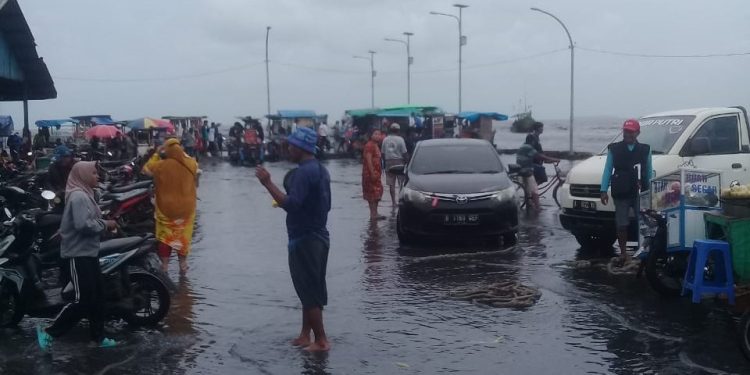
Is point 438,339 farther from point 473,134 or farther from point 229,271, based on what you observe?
point 473,134

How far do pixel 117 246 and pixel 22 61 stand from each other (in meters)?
14.6

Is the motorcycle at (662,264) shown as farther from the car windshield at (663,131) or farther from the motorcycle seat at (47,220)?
the motorcycle seat at (47,220)

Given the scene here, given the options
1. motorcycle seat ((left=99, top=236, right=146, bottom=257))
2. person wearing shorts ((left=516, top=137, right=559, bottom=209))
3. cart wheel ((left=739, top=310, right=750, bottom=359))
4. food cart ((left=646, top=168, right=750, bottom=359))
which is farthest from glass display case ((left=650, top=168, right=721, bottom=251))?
person wearing shorts ((left=516, top=137, right=559, bottom=209))

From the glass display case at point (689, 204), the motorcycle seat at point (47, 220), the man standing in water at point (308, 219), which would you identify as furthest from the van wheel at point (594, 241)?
the motorcycle seat at point (47, 220)

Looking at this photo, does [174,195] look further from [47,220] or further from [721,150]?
[721,150]

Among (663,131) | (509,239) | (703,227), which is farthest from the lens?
(509,239)

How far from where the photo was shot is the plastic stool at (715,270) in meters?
7.00

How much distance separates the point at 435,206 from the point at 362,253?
1.26m

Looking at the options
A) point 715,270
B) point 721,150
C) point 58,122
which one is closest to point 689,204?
point 715,270

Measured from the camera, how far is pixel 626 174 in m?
9.45

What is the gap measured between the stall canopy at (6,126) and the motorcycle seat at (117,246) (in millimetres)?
27031

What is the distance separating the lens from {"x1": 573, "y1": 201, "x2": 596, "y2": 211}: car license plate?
10.7 meters

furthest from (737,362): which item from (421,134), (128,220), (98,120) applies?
(98,120)

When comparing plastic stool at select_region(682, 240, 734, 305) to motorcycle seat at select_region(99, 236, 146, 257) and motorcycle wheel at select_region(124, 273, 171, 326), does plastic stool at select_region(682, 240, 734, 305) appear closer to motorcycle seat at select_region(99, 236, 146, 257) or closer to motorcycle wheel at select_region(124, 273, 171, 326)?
motorcycle wheel at select_region(124, 273, 171, 326)
